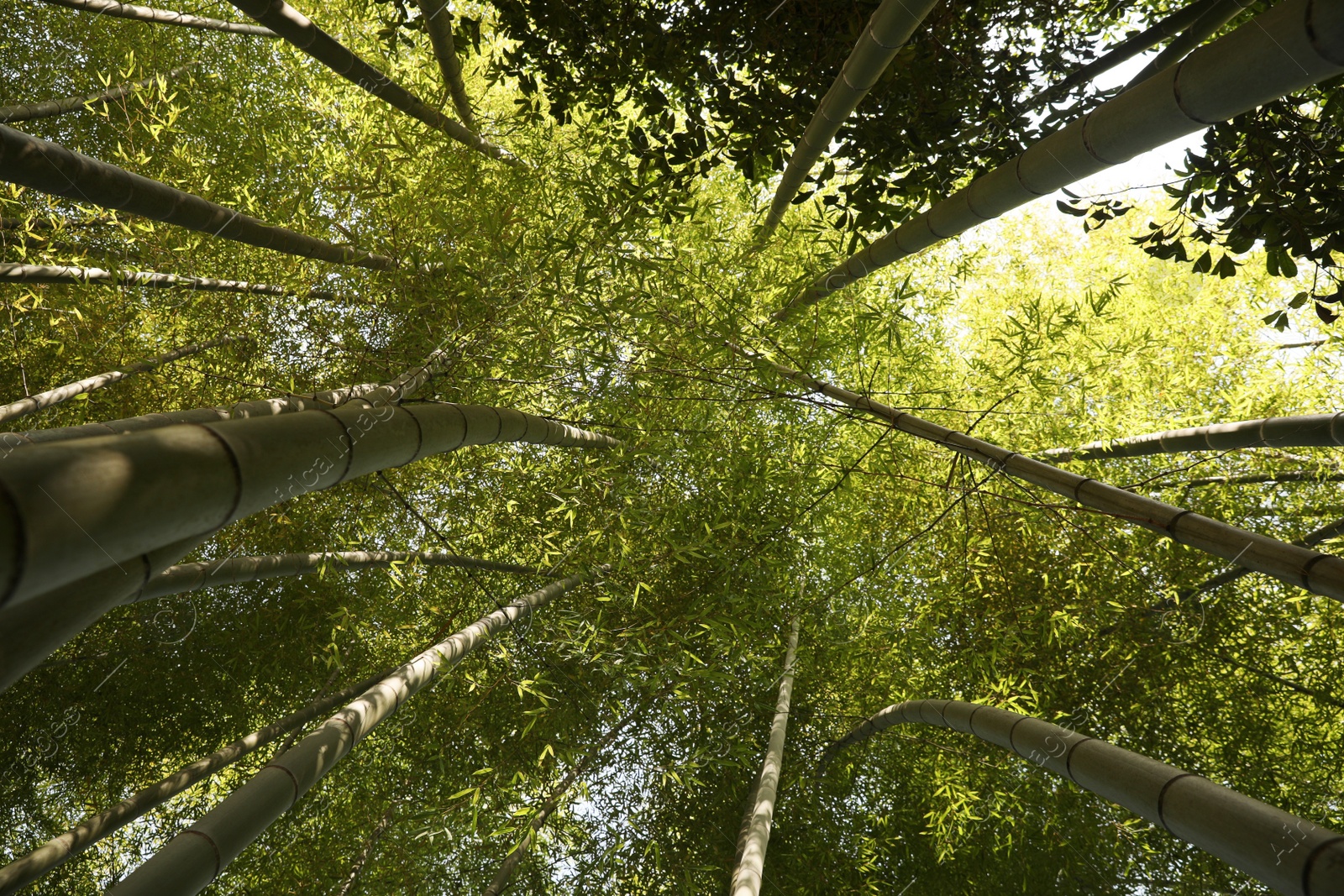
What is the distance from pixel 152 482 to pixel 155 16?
16.0 feet

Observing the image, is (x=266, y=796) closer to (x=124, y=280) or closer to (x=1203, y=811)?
(x=1203, y=811)

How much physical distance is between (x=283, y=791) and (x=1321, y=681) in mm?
4755

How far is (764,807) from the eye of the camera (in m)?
3.03

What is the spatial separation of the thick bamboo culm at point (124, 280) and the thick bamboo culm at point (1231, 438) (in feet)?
13.4

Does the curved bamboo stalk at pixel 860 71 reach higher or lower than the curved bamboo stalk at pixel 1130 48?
lower

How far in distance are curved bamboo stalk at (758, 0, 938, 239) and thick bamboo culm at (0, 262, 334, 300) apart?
2591mm

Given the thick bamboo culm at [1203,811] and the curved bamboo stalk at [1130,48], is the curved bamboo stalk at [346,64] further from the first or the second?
the thick bamboo culm at [1203,811]

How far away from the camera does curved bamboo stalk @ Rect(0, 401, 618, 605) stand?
77 cm

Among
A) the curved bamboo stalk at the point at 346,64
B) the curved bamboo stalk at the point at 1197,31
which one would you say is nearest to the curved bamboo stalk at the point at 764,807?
the curved bamboo stalk at the point at 1197,31

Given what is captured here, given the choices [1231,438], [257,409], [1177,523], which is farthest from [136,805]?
[1231,438]

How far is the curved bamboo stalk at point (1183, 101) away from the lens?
1.20 meters

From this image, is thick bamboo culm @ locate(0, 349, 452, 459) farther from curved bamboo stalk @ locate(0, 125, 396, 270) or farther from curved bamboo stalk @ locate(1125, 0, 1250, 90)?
curved bamboo stalk @ locate(1125, 0, 1250, 90)

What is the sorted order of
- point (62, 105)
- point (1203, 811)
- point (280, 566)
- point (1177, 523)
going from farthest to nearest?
point (62, 105)
point (280, 566)
point (1177, 523)
point (1203, 811)

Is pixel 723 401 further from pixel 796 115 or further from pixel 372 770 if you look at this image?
pixel 372 770
